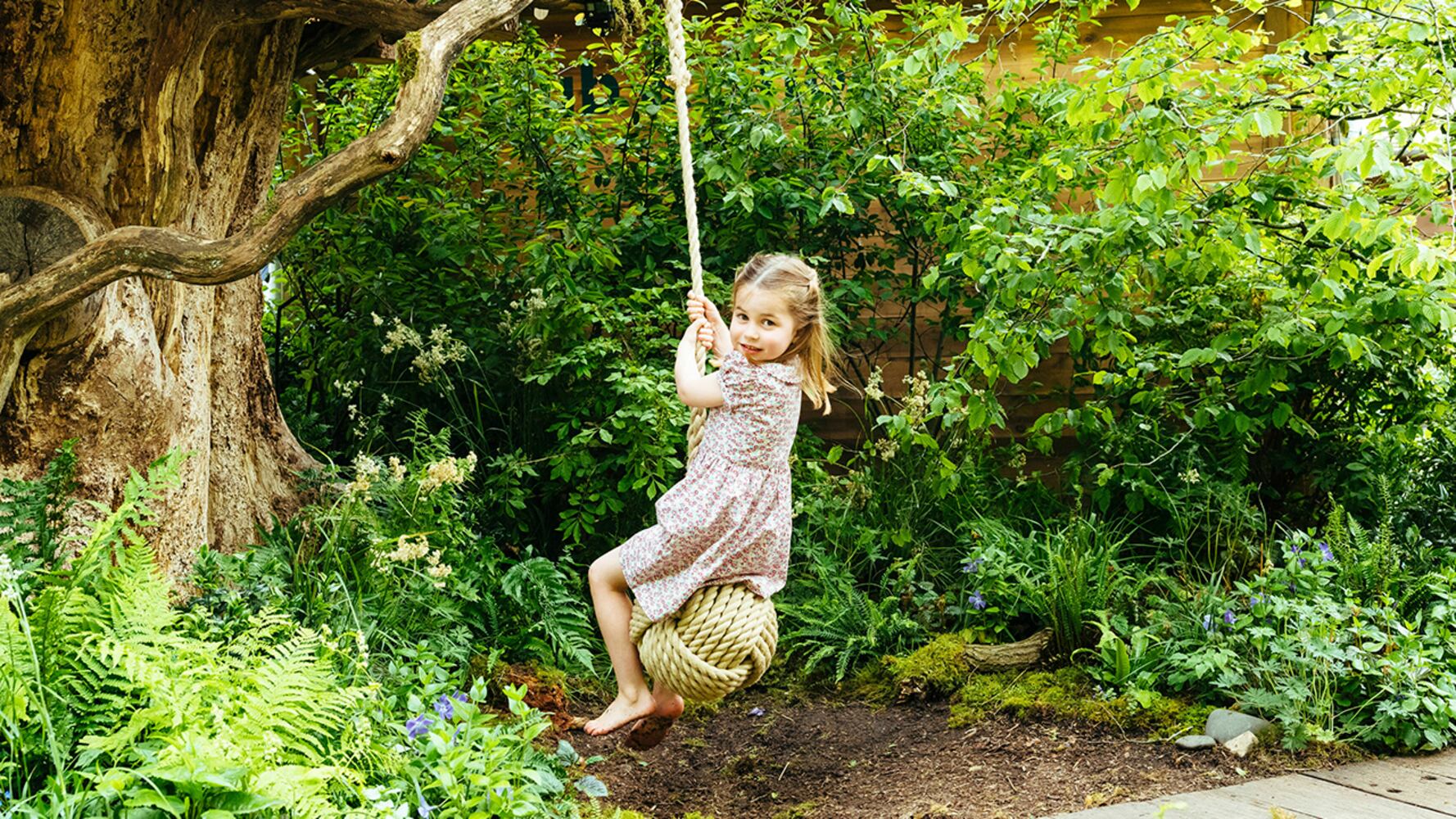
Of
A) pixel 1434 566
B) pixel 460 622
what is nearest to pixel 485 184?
pixel 460 622

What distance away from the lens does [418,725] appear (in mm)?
3451

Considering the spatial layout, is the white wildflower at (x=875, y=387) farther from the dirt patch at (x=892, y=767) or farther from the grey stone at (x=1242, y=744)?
the grey stone at (x=1242, y=744)

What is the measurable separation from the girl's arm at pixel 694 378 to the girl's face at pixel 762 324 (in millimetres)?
123

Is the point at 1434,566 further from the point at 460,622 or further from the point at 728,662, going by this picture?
the point at 460,622

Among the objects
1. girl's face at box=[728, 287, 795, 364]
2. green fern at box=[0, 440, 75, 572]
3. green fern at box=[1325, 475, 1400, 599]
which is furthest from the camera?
green fern at box=[1325, 475, 1400, 599]

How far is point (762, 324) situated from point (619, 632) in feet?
3.41

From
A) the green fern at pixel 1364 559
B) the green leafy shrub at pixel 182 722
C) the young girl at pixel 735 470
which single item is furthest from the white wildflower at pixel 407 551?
the green fern at pixel 1364 559

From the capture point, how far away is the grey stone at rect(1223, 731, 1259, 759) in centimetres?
424

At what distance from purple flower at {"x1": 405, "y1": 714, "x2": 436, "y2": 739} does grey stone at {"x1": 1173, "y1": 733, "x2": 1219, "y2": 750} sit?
2.49 metres

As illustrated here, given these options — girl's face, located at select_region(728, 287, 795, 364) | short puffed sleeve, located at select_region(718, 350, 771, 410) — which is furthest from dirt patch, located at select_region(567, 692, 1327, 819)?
girl's face, located at select_region(728, 287, 795, 364)

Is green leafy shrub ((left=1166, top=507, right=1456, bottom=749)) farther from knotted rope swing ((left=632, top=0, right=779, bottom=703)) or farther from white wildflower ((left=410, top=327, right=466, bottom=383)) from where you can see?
white wildflower ((left=410, top=327, right=466, bottom=383))

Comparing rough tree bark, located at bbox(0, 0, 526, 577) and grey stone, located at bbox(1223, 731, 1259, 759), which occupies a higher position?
rough tree bark, located at bbox(0, 0, 526, 577)

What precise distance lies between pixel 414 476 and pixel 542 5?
6.45 feet

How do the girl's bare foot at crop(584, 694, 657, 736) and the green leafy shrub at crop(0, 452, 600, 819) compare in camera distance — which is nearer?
the green leafy shrub at crop(0, 452, 600, 819)
